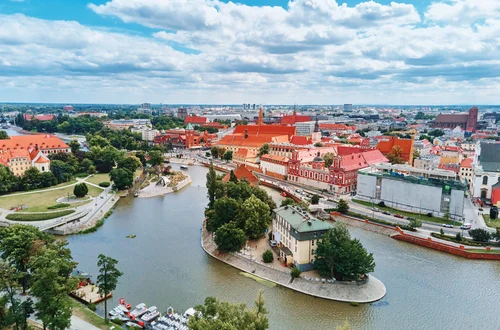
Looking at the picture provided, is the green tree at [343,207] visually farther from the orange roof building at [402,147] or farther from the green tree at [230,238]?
the orange roof building at [402,147]

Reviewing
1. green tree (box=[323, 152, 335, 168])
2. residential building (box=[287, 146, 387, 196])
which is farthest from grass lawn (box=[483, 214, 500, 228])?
green tree (box=[323, 152, 335, 168])

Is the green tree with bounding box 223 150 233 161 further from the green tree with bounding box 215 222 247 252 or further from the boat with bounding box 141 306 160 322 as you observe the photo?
the boat with bounding box 141 306 160 322

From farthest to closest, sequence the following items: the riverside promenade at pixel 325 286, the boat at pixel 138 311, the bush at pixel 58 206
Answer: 1. the bush at pixel 58 206
2. the riverside promenade at pixel 325 286
3. the boat at pixel 138 311

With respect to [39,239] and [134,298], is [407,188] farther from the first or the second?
[39,239]

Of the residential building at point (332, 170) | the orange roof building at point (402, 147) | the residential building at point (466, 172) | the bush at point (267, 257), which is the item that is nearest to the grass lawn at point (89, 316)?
the bush at point (267, 257)

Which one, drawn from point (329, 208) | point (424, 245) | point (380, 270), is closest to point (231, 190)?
point (329, 208)

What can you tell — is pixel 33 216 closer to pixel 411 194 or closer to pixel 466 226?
pixel 411 194

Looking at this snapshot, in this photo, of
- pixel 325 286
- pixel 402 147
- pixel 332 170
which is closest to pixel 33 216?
pixel 325 286
